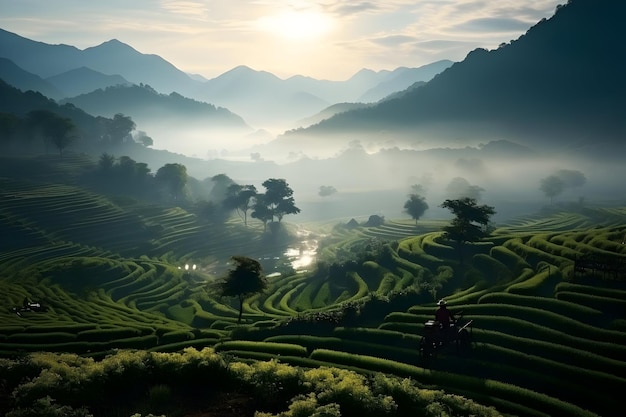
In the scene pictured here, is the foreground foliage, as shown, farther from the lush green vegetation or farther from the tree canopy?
the tree canopy

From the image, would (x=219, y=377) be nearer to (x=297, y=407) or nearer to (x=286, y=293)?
(x=297, y=407)

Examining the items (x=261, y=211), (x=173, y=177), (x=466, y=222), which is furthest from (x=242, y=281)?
(x=173, y=177)

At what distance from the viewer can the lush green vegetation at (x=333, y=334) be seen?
938 inches

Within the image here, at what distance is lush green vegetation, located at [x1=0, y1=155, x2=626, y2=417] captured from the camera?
2383 cm

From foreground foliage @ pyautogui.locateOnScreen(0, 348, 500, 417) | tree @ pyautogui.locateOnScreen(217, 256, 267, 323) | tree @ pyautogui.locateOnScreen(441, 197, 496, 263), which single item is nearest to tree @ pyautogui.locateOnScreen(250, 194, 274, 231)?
tree @ pyautogui.locateOnScreen(441, 197, 496, 263)

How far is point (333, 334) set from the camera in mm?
43594

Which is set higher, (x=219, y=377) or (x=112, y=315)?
(x=219, y=377)

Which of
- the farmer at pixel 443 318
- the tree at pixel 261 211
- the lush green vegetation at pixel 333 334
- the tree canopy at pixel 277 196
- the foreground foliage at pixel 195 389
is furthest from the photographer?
the tree canopy at pixel 277 196

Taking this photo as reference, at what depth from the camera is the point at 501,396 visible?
2916 cm

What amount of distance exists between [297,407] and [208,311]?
5660cm

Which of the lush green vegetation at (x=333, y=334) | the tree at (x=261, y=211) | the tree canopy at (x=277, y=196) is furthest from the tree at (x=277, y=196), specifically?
the lush green vegetation at (x=333, y=334)

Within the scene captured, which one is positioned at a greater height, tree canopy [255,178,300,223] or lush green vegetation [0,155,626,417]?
tree canopy [255,178,300,223]

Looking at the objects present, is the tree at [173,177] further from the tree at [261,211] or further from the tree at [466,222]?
the tree at [466,222]

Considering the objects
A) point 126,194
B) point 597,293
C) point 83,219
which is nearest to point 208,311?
point 597,293
